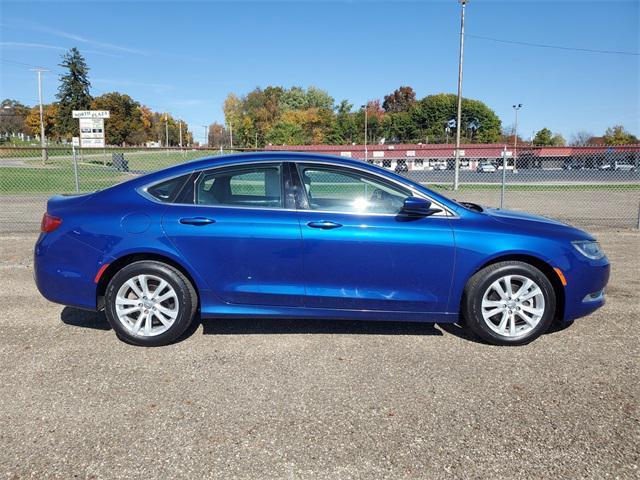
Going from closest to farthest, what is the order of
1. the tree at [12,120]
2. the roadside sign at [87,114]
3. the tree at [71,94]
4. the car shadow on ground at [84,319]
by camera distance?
1. the car shadow on ground at [84,319]
2. the roadside sign at [87,114]
3. the tree at [71,94]
4. the tree at [12,120]

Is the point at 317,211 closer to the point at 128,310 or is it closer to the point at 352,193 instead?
the point at 352,193

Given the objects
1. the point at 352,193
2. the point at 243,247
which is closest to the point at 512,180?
the point at 352,193

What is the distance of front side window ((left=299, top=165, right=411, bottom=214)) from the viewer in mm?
3816

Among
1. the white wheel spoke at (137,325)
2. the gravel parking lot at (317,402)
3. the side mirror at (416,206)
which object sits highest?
the side mirror at (416,206)

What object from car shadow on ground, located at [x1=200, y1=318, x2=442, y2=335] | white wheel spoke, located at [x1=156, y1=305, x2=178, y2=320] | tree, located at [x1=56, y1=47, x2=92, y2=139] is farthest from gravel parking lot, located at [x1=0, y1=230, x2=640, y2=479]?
tree, located at [x1=56, y1=47, x2=92, y2=139]

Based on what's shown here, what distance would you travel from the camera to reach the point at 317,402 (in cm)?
300

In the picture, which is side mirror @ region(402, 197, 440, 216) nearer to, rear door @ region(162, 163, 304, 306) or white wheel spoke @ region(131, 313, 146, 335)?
rear door @ region(162, 163, 304, 306)

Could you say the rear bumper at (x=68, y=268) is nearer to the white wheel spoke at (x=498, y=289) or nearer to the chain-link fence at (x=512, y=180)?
the white wheel spoke at (x=498, y=289)

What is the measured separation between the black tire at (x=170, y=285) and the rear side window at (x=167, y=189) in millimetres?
529

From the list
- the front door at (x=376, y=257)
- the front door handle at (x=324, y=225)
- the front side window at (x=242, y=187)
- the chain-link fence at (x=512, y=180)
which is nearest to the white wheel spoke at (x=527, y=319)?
the front door at (x=376, y=257)

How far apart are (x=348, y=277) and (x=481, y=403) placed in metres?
1.30

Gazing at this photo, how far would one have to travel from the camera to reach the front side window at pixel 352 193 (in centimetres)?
382

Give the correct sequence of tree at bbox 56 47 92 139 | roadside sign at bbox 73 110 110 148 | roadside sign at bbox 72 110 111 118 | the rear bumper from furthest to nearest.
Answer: tree at bbox 56 47 92 139 < roadside sign at bbox 73 110 110 148 < roadside sign at bbox 72 110 111 118 < the rear bumper

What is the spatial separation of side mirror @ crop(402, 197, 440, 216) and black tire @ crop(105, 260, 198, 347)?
1.82m
